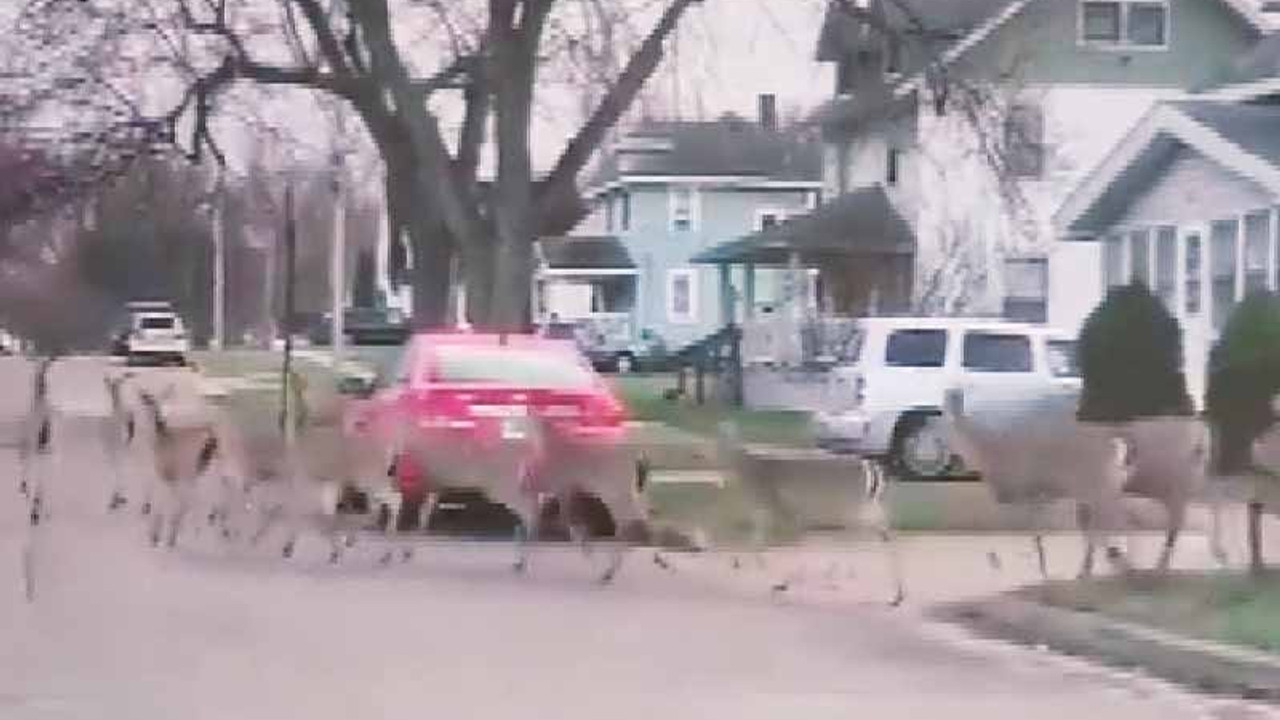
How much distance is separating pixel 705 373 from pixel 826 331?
5271 millimetres

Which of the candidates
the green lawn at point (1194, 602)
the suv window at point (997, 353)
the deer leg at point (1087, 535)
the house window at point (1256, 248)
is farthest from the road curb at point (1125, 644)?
the house window at point (1256, 248)

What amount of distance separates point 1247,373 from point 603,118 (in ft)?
37.0

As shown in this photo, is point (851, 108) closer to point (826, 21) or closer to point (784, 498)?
point (826, 21)

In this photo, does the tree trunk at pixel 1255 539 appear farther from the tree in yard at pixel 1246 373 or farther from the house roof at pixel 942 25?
the house roof at pixel 942 25

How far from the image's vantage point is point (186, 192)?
38375 millimetres

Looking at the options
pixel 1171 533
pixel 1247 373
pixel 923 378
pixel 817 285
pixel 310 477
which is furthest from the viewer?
pixel 817 285

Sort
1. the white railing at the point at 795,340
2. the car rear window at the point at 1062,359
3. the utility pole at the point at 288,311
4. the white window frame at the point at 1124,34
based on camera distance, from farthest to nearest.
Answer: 1. the white window frame at the point at 1124,34
2. the white railing at the point at 795,340
3. the utility pole at the point at 288,311
4. the car rear window at the point at 1062,359

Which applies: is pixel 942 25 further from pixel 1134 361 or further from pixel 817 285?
pixel 1134 361

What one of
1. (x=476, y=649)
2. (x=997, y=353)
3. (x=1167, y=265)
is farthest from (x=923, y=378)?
(x=476, y=649)

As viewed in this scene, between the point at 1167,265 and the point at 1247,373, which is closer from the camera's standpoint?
the point at 1247,373

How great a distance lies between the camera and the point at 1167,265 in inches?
1374

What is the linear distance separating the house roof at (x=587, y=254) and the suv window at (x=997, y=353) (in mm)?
52946

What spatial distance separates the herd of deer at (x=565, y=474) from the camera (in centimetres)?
1738

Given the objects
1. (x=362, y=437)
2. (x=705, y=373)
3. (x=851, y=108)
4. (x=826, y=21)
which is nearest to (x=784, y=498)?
(x=362, y=437)
